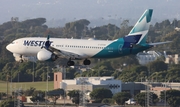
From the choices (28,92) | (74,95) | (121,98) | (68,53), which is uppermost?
(68,53)

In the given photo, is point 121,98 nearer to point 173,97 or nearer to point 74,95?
point 74,95

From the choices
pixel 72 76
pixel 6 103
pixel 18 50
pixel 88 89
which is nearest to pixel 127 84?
pixel 88 89

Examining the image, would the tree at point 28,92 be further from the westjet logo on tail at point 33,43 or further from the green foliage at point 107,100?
the westjet logo on tail at point 33,43

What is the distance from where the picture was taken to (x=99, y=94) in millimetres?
133750

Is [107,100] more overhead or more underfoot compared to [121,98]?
more underfoot

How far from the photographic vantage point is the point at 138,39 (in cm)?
8694

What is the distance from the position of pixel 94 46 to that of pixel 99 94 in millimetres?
46545

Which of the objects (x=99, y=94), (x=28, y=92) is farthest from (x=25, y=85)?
(x=99, y=94)

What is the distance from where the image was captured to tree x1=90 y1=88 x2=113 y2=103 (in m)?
133

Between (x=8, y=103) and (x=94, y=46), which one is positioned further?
(x=8, y=103)

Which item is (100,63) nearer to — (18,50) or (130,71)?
(130,71)

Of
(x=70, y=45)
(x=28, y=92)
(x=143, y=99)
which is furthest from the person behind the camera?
(x=28, y=92)

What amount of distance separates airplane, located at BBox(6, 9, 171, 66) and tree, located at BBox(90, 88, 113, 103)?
141 feet

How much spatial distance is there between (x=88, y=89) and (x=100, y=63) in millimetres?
32884
